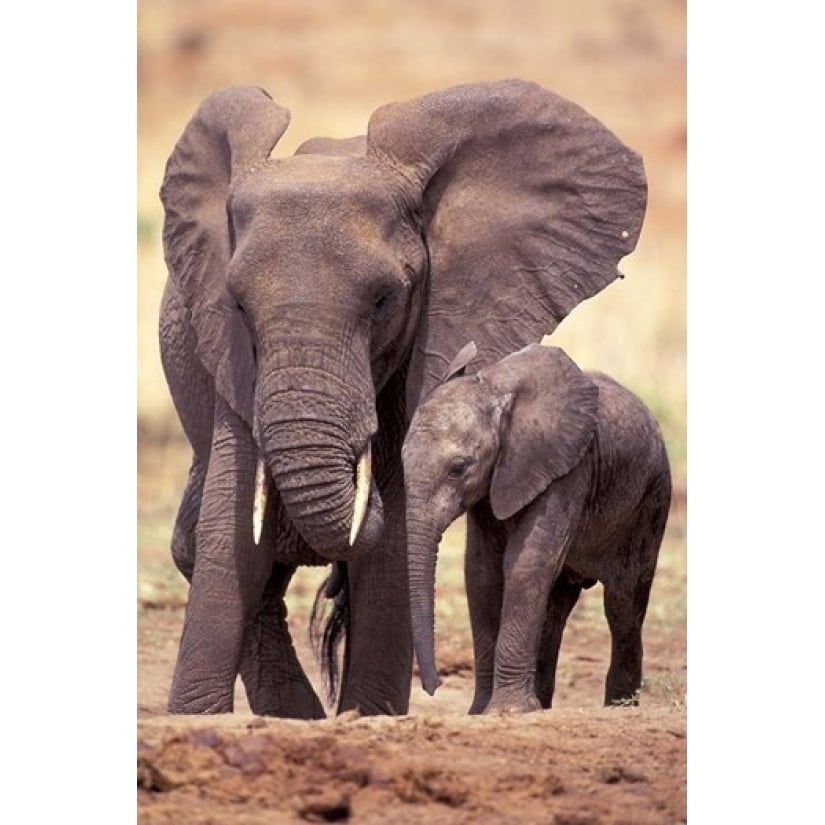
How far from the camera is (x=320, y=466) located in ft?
19.2

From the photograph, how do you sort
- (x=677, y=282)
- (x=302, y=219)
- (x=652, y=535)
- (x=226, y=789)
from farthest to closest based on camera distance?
1. (x=677, y=282)
2. (x=652, y=535)
3. (x=302, y=219)
4. (x=226, y=789)

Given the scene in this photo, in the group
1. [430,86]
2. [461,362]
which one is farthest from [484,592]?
[430,86]

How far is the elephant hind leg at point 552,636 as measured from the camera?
6703 mm

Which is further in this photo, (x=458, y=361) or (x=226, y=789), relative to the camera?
(x=458, y=361)

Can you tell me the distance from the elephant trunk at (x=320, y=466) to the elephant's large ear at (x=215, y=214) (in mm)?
364

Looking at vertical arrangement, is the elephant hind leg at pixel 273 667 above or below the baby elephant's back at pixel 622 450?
below

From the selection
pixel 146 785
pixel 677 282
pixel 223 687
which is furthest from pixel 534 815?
pixel 677 282

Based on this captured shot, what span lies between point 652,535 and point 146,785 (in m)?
2.07

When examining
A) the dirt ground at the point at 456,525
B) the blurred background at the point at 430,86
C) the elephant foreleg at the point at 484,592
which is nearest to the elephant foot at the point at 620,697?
the dirt ground at the point at 456,525

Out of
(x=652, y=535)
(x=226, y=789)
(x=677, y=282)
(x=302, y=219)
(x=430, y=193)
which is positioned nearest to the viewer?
(x=226, y=789)

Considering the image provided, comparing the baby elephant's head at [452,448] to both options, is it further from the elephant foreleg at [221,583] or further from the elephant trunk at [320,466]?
the elephant foreleg at [221,583]

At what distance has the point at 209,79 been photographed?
1828 cm

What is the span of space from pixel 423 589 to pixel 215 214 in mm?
1277
